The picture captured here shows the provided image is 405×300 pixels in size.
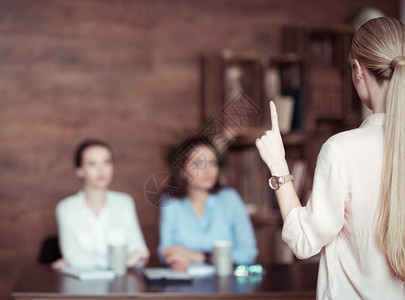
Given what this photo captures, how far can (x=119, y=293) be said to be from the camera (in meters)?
2.44

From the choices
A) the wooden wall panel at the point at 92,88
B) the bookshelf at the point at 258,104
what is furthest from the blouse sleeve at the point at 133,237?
the bookshelf at the point at 258,104

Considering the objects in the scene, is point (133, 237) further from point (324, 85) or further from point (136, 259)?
point (324, 85)

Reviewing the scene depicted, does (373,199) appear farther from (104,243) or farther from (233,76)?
(233,76)

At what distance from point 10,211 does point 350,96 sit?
8.42ft

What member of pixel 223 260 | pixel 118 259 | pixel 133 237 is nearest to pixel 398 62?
pixel 223 260

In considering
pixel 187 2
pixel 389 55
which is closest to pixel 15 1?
pixel 187 2

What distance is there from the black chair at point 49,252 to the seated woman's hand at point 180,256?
0.68 m

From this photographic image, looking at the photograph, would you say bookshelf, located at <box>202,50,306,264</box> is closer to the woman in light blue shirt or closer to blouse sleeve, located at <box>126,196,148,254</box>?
the woman in light blue shirt

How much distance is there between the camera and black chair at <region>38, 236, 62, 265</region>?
3.55 m

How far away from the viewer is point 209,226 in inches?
140

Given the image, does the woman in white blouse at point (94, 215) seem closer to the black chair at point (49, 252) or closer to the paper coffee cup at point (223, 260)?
the black chair at point (49, 252)

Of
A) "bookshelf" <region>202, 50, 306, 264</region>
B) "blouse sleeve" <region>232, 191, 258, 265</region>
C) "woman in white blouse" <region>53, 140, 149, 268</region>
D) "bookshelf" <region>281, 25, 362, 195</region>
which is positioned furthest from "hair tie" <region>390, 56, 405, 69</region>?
"bookshelf" <region>281, 25, 362, 195</region>

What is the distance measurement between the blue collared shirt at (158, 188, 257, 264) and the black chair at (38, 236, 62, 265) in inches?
23.9

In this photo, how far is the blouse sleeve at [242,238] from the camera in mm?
3428
